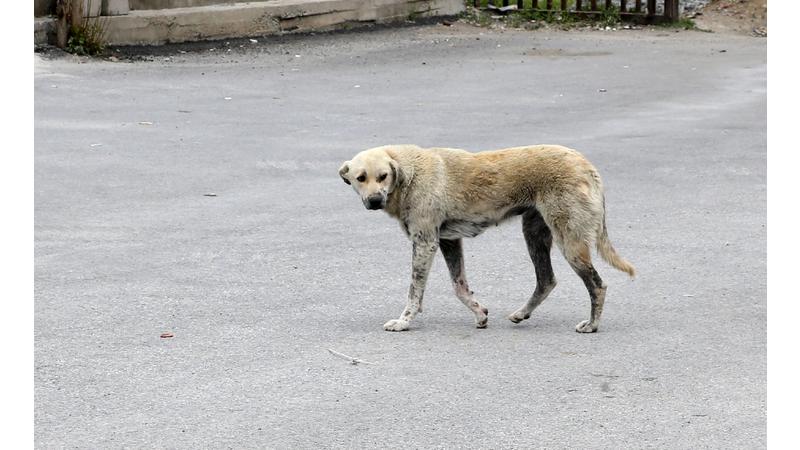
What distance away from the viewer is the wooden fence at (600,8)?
845 inches

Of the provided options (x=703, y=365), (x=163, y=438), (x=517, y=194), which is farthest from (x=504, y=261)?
(x=163, y=438)

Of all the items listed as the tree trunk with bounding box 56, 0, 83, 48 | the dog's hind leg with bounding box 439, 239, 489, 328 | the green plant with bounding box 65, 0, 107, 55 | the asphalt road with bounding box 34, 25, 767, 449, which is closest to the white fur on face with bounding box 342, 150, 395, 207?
the dog's hind leg with bounding box 439, 239, 489, 328

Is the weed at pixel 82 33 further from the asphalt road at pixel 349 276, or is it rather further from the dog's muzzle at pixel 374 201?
the dog's muzzle at pixel 374 201

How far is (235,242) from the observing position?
8.78m

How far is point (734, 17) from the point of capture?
73.4 ft

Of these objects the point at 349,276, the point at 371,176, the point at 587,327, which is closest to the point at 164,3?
the point at 349,276

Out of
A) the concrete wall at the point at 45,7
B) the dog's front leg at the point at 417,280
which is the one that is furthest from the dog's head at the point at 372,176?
the concrete wall at the point at 45,7

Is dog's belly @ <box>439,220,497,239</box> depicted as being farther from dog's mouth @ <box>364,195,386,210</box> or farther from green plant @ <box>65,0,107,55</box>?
green plant @ <box>65,0,107,55</box>

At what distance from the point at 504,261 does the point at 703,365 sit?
2.37 meters

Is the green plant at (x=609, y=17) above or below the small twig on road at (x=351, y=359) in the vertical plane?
above

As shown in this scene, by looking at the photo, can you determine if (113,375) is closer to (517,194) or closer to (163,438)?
(163,438)

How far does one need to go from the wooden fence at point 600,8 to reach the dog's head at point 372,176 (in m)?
15.6

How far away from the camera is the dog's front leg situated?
690 cm

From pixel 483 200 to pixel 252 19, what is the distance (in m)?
11.9
